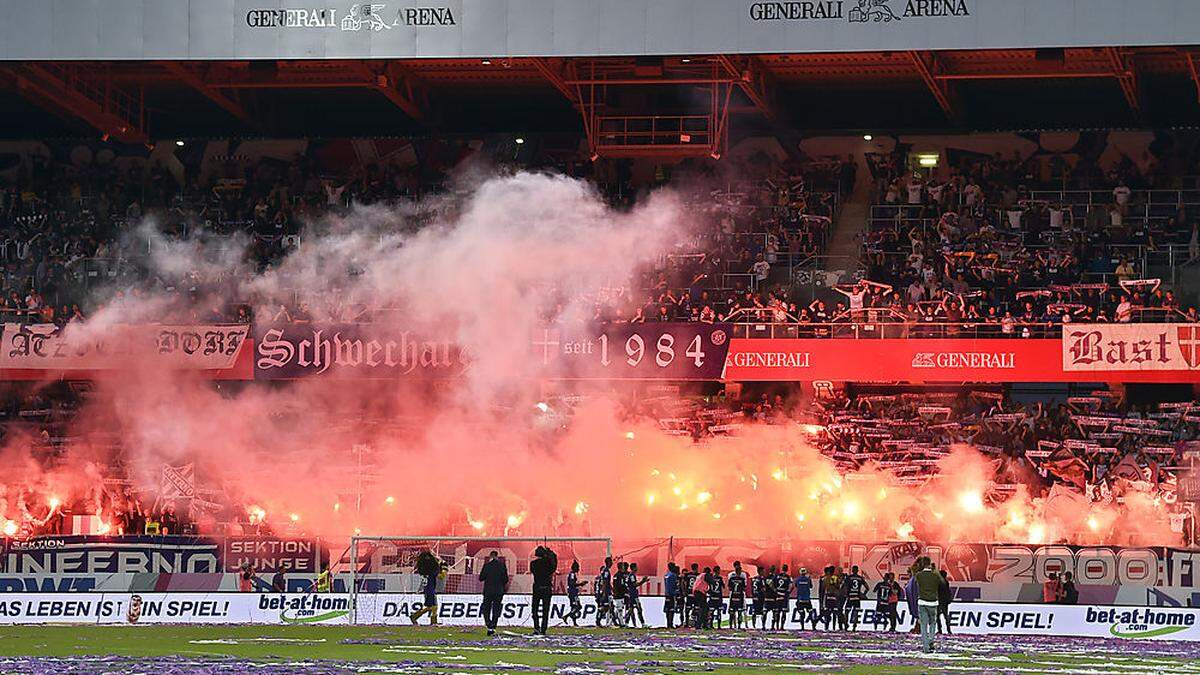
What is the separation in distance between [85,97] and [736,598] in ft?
66.9

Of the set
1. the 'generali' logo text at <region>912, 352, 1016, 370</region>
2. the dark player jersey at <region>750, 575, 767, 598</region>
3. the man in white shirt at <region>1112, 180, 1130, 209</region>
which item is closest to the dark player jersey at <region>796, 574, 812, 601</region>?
the dark player jersey at <region>750, 575, 767, 598</region>

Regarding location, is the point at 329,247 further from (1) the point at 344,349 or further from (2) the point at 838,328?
(2) the point at 838,328

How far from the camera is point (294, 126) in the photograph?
4856cm

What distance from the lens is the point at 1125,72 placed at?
39.6 meters

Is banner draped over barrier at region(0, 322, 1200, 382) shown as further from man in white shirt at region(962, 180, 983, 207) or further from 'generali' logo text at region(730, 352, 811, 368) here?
man in white shirt at region(962, 180, 983, 207)

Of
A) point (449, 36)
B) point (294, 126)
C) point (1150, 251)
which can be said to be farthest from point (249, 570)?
point (1150, 251)

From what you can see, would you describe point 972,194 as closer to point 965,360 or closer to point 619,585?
point 965,360

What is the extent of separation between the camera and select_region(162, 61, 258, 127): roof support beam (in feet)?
134

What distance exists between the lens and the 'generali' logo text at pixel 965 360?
38656 millimetres

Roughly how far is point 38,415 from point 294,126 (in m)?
10.6

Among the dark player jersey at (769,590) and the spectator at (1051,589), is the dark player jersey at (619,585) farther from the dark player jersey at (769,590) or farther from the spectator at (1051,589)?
the spectator at (1051,589)

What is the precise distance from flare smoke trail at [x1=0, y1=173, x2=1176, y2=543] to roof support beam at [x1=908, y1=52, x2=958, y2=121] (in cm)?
673

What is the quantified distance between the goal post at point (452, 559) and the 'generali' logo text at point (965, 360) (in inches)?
330

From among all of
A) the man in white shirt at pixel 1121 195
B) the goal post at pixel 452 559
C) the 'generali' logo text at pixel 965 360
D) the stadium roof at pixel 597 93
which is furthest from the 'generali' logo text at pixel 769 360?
the man in white shirt at pixel 1121 195
